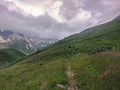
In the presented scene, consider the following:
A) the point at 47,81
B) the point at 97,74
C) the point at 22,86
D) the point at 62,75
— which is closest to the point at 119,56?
the point at 97,74

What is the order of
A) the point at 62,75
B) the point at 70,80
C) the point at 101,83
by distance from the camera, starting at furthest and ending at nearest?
the point at 62,75 → the point at 70,80 → the point at 101,83

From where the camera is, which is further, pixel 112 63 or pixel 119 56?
pixel 119 56

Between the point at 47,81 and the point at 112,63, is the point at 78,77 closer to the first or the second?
the point at 47,81

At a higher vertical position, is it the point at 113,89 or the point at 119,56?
the point at 119,56

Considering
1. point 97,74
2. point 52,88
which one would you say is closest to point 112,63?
point 97,74

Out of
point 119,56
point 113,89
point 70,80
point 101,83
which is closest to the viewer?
point 113,89

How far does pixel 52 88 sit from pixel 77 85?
13.4 ft

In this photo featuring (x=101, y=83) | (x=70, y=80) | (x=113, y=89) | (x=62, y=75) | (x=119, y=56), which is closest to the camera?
(x=113, y=89)

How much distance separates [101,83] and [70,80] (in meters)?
5.69

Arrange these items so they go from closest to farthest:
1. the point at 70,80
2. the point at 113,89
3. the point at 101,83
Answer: the point at 113,89
the point at 101,83
the point at 70,80

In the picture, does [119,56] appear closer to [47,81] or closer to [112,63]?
[112,63]

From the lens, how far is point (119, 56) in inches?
1992

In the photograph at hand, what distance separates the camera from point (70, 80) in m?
40.2

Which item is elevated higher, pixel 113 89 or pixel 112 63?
pixel 112 63
